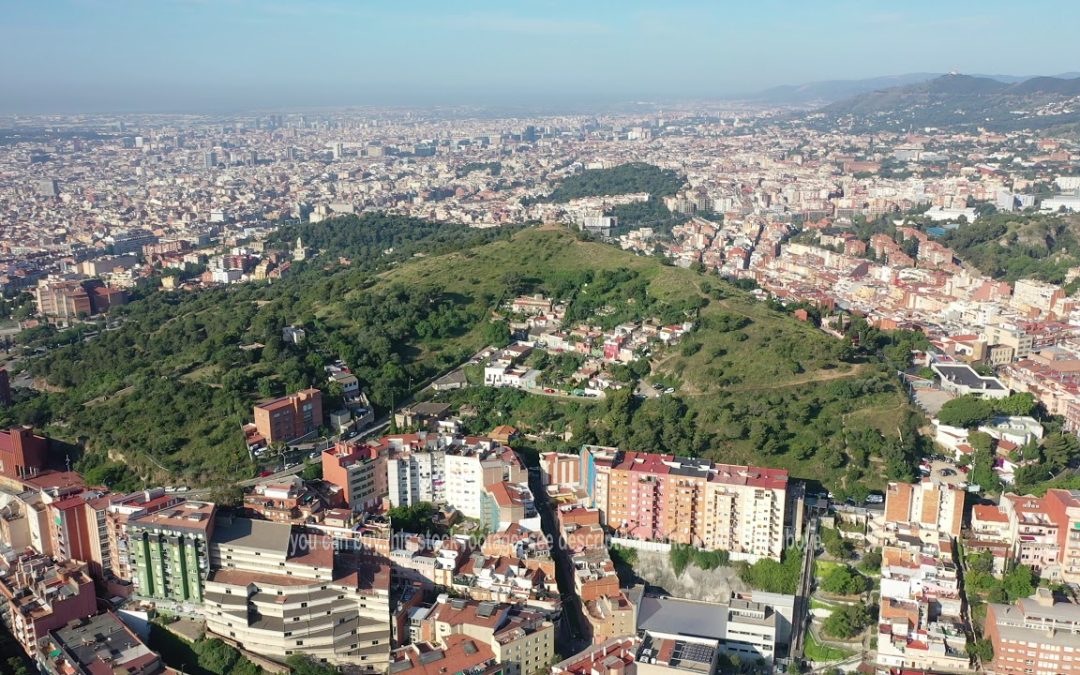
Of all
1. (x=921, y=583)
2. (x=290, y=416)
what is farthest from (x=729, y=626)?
(x=290, y=416)

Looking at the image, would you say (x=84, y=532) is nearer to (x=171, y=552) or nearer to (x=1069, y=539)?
(x=171, y=552)

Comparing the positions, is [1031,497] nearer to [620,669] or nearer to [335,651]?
[620,669]

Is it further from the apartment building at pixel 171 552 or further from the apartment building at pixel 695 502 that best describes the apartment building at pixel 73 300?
the apartment building at pixel 695 502

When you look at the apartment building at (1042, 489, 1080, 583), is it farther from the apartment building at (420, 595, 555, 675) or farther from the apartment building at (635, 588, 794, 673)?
the apartment building at (420, 595, 555, 675)

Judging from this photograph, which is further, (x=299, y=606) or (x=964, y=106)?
(x=964, y=106)

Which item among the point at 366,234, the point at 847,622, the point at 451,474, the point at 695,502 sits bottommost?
the point at 847,622

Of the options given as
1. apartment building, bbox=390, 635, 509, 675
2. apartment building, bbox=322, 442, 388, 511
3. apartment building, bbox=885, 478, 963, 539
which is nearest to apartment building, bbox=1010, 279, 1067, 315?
apartment building, bbox=885, 478, 963, 539
